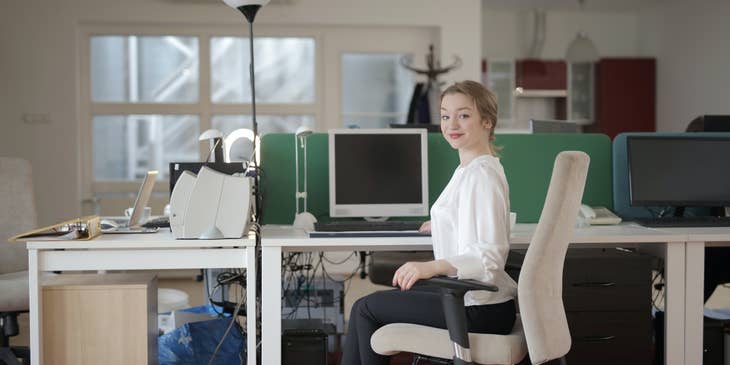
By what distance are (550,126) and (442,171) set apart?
623mm

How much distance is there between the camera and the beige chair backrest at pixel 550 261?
174 centimetres

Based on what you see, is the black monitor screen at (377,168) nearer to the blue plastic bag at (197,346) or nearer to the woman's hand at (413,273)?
the blue plastic bag at (197,346)

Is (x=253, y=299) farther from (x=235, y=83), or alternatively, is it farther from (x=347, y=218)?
(x=235, y=83)

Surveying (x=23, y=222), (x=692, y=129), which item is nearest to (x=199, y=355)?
(x=23, y=222)

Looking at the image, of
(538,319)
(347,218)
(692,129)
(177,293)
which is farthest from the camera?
(177,293)

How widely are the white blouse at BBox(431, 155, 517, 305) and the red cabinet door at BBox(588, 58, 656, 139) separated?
20.2 feet

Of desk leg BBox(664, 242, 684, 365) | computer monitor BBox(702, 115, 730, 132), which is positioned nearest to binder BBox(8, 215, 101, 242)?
desk leg BBox(664, 242, 684, 365)

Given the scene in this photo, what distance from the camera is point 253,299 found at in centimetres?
236

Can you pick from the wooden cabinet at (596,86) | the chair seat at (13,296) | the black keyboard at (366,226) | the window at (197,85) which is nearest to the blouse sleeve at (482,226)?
the black keyboard at (366,226)

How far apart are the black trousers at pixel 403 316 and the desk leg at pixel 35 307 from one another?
1.04 meters

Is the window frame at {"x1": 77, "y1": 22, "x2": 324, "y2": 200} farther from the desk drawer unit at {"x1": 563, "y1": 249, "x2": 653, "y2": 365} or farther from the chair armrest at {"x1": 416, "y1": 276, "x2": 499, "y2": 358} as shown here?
the chair armrest at {"x1": 416, "y1": 276, "x2": 499, "y2": 358}

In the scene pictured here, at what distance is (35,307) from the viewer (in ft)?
7.48

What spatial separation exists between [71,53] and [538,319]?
196 inches

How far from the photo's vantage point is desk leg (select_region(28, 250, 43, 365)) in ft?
7.46
